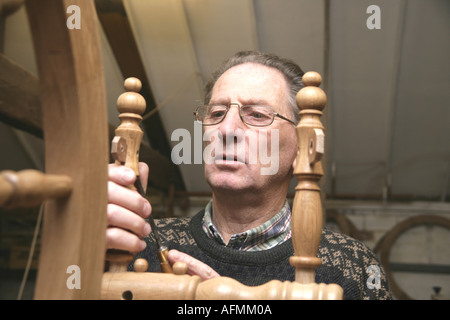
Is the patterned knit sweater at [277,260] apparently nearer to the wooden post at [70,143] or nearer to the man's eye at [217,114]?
the man's eye at [217,114]

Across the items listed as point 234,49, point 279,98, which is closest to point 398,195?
point 234,49

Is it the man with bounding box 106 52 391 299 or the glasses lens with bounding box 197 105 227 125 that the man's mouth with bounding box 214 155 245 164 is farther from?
the glasses lens with bounding box 197 105 227 125

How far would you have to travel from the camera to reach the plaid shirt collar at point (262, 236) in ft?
5.16

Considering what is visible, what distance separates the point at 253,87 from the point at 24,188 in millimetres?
1120

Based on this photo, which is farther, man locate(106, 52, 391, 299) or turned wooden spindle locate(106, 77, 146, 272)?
man locate(106, 52, 391, 299)

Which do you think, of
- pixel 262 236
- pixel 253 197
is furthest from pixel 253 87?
pixel 262 236

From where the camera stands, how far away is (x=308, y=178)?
81 cm

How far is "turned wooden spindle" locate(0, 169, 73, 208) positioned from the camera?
0.49 metres

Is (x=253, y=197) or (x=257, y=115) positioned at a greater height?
(x=257, y=115)

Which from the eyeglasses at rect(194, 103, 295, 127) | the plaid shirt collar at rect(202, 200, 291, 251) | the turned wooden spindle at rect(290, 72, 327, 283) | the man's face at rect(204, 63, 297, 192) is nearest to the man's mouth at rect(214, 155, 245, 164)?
the man's face at rect(204, 63, 297, 192)

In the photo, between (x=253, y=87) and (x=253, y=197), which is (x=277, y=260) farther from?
(x=253, y=87)

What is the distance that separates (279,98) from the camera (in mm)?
1613

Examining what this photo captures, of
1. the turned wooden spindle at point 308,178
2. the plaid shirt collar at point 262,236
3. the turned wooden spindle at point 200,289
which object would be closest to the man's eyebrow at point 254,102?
the plaid shirt collar at point 262,236
